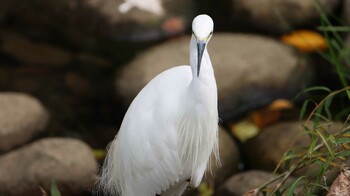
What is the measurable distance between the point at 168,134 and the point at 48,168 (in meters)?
1.05

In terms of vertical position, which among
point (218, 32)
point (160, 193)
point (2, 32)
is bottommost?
point (160, 193)

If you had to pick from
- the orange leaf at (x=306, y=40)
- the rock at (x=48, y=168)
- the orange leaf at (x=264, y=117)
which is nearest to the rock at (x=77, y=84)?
the rock at (x=48, y=168)

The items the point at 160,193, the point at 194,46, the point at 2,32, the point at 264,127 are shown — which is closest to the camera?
the point at 194,46

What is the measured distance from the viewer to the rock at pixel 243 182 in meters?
3.38

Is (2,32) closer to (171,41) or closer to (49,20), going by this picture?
(49,20)

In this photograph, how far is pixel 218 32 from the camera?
479 centimetres

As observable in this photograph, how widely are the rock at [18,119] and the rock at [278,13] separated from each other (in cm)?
166

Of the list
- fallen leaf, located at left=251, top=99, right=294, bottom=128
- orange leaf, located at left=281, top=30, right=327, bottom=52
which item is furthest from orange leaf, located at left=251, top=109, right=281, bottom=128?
orange leaf, located at left=281, top=30, right=327, bottom=52

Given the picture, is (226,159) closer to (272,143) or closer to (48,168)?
(272,143)

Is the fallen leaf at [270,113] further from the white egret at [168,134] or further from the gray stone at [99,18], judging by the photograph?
the white egret at [168,134]

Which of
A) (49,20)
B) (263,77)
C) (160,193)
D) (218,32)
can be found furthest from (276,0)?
(160,193)

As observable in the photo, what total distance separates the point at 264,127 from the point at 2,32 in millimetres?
2066

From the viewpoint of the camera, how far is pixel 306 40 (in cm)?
461

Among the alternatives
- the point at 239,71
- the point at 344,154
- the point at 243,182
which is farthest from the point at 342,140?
the point at 239,71
